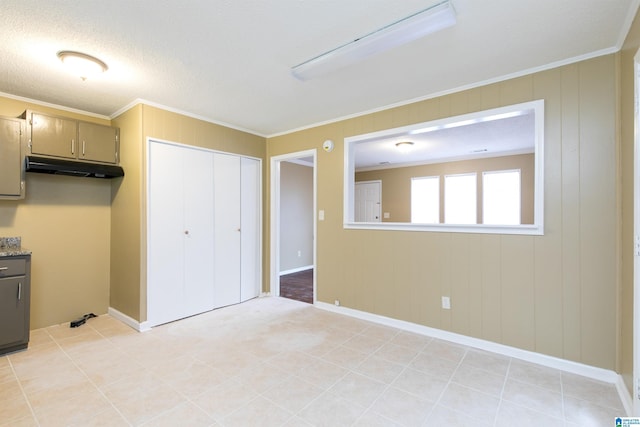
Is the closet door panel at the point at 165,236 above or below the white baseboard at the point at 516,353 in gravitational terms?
above

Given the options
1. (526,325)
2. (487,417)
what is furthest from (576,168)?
(487,417)

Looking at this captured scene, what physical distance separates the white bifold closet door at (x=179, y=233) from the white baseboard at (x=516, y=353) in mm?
1908

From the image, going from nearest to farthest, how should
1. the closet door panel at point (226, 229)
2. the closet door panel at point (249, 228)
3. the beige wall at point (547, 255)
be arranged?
the beige wall at point (547, 255) → the closet door panel at point (226, 229) → the closet door panel at point (249, 228)

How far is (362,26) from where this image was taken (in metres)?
1.95

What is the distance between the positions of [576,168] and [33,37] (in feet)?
13.3

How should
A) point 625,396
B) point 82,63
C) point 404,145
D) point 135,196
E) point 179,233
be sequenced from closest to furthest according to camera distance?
1. point 625,396
2. point 82,63
3. point 135,196
4. point 179,233
5. point 404,145

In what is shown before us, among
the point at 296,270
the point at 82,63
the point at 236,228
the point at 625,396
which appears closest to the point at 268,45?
the point at 82,63

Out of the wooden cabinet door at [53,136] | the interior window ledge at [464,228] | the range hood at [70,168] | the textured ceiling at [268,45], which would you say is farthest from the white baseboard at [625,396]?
the wooden cabinet door at [53,136]

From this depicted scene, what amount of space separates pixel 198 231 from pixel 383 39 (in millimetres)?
2910

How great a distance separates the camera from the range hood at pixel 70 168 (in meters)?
2.85

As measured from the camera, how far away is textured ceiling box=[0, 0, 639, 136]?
1.79m

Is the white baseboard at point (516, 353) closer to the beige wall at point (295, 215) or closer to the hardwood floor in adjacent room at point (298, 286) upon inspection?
the hardwood floor in adjacent room at point (298, 286)

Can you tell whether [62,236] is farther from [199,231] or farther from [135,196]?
[199,231]

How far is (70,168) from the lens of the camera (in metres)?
3.03
